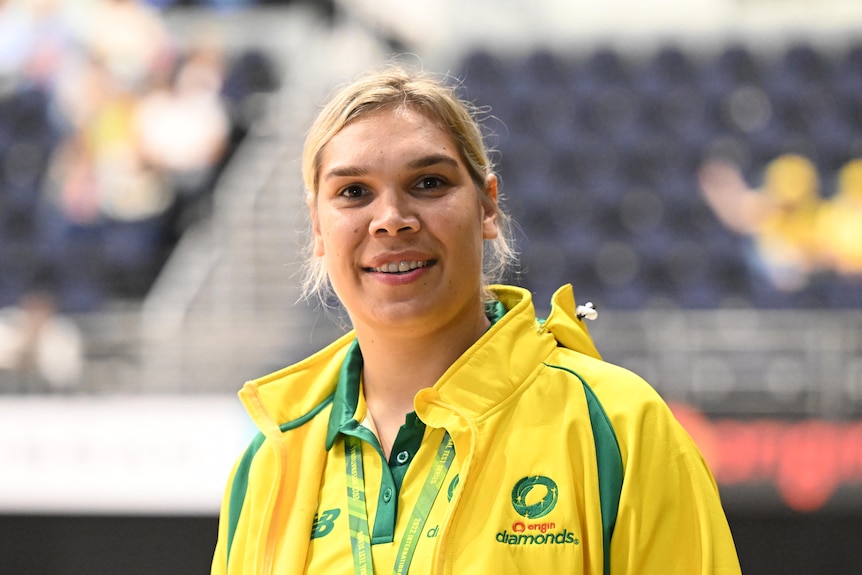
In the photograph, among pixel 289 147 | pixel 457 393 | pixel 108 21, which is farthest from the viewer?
pixel 108 21

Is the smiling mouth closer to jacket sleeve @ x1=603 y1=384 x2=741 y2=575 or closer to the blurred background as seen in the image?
jacket sleeve @ x1=603 y1=384 x2=741 y2=575

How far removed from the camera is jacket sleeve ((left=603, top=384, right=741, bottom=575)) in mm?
1343

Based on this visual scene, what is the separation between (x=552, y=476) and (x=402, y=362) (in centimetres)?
30

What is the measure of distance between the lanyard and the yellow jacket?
0.04 m

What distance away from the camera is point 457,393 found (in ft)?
4.83

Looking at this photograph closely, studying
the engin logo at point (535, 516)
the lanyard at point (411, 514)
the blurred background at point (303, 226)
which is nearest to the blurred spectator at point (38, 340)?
the blurred background at point (303, 226)

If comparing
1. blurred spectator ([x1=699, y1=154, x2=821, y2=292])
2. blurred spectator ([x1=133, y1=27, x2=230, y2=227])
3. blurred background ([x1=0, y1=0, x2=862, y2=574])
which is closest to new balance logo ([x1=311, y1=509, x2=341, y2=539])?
blurred background ([x1=0, y1=0, x2=862, y2=574])

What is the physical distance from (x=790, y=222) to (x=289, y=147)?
125 inches

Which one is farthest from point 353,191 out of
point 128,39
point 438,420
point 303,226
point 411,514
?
point 128,39

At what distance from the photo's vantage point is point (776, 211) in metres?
6.91

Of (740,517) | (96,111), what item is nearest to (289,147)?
(96,111)

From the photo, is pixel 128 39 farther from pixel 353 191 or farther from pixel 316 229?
pixel 353 191

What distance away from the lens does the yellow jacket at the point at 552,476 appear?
1352mm

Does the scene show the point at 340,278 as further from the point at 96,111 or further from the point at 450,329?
the point at 96,111
